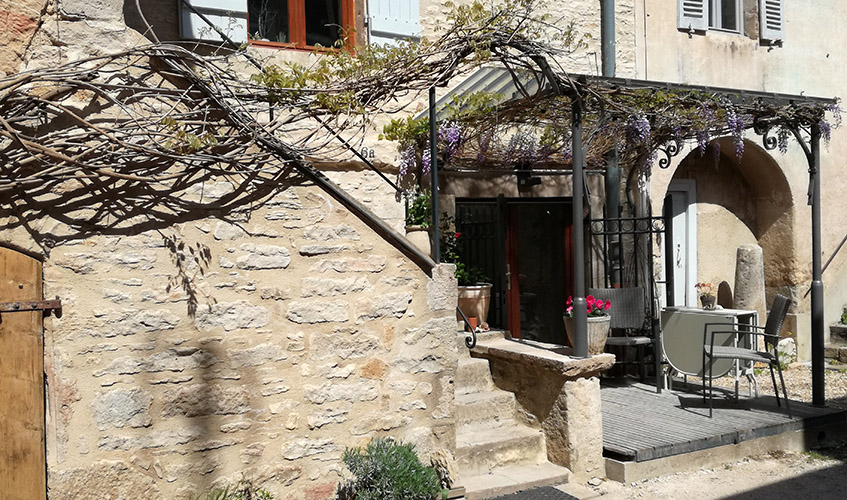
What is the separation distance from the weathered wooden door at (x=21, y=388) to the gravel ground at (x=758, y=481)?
10.7 ft

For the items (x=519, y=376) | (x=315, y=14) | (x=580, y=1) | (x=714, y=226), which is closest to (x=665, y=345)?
(x=519, y=376)

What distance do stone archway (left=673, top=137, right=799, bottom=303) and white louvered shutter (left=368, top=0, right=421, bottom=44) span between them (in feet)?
13.7

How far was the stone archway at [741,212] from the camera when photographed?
927 centimetres

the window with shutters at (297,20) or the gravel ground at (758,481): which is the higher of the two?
the window with shutters at (297,20)

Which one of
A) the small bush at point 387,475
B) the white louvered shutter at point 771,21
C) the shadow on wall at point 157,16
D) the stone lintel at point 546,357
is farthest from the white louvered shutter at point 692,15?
the small bush at point 387,475

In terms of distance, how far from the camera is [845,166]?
9.98 m

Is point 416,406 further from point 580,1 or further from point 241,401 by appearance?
point 580,1

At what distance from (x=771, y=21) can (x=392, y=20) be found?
213 inches

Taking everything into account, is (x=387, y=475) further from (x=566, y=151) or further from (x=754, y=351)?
(x=566, y=151)

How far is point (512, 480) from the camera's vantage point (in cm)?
485

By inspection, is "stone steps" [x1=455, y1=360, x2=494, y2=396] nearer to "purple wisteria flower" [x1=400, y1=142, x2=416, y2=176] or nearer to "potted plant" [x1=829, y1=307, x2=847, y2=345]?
"purple wisteria flower" [x1=400, y1=142, x2=416, y2=176]

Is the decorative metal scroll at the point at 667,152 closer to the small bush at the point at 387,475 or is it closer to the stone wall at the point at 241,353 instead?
the stone wall at the point at 241,353

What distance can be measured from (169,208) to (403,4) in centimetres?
327

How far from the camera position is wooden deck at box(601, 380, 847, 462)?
519cm
